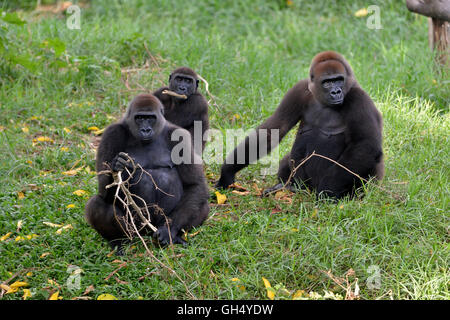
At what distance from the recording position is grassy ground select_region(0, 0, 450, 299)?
13.6 feet

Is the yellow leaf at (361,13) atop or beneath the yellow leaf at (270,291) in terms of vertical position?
atop

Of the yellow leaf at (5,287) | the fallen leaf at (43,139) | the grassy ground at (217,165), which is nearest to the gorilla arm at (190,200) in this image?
the grassy ground at (217,165)

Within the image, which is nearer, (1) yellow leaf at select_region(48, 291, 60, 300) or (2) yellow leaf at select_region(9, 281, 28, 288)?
(1) yellow leaf at select_region(48, 291, 60, 300)

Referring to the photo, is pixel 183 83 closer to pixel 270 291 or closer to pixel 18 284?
pixel 18 284

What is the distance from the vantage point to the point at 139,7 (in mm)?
10375

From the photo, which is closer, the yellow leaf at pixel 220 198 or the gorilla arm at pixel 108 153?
the gorilla arm at pixel 108 153

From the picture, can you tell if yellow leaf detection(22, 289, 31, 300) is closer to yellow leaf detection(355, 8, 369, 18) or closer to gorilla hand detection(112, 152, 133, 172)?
gorilla hand detection(112, 152, 133, 172)

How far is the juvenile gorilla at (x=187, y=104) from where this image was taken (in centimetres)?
617

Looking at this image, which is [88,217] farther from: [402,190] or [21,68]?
[21,68]

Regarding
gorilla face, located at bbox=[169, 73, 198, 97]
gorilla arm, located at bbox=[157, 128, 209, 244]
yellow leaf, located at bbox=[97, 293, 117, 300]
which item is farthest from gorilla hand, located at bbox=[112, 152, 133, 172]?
gorilla face, located at bbox=[169, 73, 198, 97]

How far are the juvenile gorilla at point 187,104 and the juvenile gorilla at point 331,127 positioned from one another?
0.83m

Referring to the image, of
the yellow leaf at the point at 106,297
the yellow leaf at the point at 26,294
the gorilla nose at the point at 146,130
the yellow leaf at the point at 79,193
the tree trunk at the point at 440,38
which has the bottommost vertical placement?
the yellow leaf at the point at 26,294

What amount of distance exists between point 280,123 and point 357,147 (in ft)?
2.54

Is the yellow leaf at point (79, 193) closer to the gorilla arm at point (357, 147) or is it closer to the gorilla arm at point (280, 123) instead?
the gorilla arm at point (280, 123)
